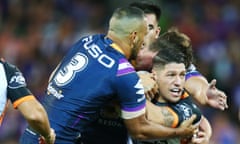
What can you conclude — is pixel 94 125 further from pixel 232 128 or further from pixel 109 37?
pixel 232 128

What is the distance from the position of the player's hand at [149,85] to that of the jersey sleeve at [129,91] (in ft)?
0.61

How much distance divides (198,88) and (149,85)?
600mm

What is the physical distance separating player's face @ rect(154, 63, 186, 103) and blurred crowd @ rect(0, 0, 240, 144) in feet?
16.7

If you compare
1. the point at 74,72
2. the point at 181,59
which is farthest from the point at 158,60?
the point at 74,72

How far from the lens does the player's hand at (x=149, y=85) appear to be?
6152 millimetres

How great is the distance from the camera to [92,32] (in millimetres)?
12820

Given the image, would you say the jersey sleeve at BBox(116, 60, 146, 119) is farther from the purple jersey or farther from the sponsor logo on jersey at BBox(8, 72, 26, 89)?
the sponsor logo on jersey at BBox(8, 72, 26, 89)

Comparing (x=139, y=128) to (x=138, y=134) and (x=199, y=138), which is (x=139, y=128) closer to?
(x=138, y=134)

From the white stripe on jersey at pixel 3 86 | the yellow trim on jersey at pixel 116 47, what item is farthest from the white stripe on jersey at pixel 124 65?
the white stripe on jersey at pixel 3 86

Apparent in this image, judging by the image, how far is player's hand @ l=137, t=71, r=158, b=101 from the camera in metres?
6.15

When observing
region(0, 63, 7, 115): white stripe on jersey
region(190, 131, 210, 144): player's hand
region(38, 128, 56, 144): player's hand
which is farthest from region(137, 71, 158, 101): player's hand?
region(0, 63, 7, 115): white stripe on jersey

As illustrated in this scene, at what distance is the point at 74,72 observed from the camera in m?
6.10

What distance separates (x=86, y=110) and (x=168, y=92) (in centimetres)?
60

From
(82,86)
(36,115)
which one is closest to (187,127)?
(82,86)
